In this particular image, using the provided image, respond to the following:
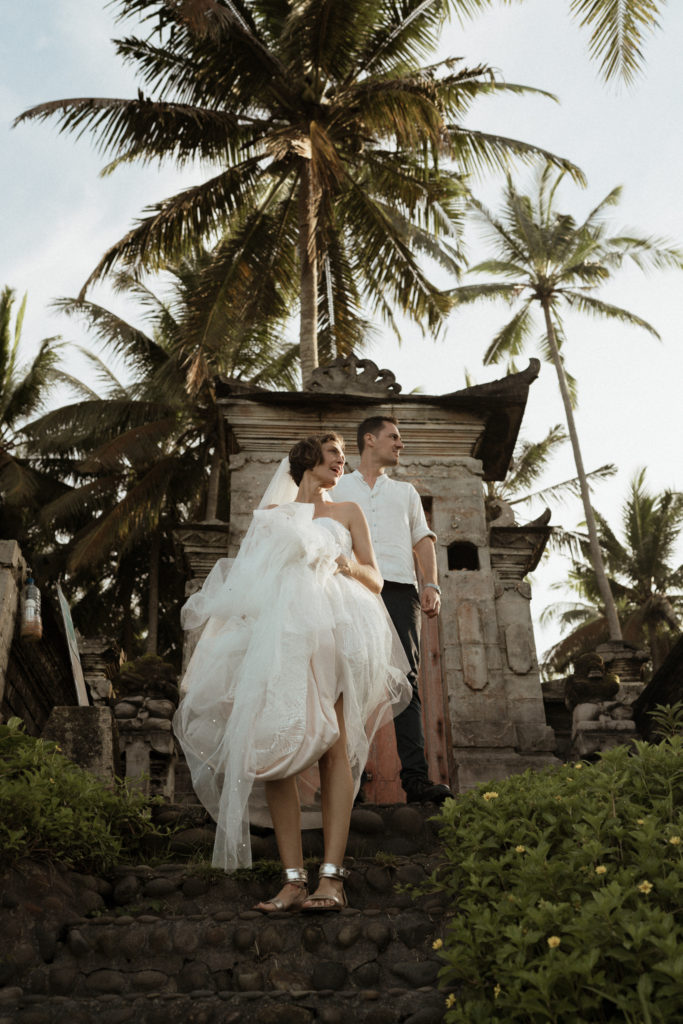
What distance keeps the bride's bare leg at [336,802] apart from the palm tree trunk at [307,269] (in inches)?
400

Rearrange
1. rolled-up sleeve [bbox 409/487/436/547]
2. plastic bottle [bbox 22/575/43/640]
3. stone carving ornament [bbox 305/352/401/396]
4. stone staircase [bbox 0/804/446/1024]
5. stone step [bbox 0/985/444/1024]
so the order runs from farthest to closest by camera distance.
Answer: stone carving ornament [bbox 305/352/401/396] → plastic bottle [bbox 22/575/43/640] → rolled-up sleeve [bbox 409/487/436/547] → stone staircase [bbox 0/804/446/1024] → stone step [bbox 0/985/444/1024]

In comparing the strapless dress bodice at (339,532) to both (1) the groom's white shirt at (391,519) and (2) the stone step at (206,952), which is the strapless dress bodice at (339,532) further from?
(2) the stone step at (206,952)

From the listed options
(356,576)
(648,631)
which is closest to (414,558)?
(356,576)

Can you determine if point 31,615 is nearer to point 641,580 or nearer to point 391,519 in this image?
point 391,519

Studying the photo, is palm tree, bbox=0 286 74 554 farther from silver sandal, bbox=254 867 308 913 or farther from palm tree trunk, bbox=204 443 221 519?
silver sandal, bbox=254 867 308 913

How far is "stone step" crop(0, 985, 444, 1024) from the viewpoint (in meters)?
3.11

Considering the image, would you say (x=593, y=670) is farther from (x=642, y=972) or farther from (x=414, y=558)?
(x=642, y=972)

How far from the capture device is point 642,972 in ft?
8.87

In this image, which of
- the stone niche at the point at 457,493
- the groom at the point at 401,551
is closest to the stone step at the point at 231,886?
the groom at the point at 401,551

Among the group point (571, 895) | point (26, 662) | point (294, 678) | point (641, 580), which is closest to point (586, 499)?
point (641, 580)

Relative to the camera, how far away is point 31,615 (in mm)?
7363

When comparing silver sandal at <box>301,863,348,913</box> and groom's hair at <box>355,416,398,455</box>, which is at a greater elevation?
groom's hair at <box>355,416,398,455</box>

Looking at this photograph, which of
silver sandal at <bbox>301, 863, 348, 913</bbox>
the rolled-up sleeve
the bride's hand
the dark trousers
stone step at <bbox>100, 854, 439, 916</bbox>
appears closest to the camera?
silver sandal at <bbox>301, 863, 348, 913</bbox>

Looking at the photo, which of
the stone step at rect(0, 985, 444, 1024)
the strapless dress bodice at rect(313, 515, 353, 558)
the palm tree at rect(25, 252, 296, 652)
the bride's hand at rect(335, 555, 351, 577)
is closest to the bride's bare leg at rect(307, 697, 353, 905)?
the stone step at rect(0, 985, 444, 1024)
